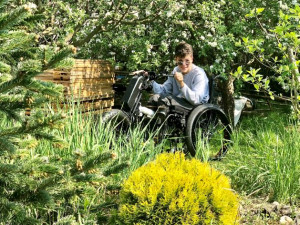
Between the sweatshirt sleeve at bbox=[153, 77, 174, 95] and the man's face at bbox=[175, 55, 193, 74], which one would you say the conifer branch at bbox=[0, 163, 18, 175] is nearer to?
the sweatshirt sleeve at bbox=[153, 77, 174, 95]

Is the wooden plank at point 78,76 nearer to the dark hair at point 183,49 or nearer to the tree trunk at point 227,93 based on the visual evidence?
the dark hair at point 183,49

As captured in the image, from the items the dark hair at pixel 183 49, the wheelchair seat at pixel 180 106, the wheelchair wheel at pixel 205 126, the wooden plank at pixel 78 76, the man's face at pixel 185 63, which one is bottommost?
the wheelchair wheel at pixel 205 126

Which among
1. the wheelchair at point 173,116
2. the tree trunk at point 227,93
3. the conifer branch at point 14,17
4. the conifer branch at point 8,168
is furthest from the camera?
the tree trunk at point 227,93

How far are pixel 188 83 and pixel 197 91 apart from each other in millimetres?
299

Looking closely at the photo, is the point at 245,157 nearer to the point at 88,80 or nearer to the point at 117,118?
the point at 117,118

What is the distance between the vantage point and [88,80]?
6.50 m

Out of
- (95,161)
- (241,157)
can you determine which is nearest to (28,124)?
(95,161)

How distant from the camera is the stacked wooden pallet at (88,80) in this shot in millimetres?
5918

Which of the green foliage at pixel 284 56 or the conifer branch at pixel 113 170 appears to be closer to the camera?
the conifer branch at pixel 113 170

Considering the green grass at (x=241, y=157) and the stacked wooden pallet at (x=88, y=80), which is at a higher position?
the stacked wooden pallet at (x=88, y=80)

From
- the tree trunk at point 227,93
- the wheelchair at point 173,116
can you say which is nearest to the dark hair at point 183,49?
the wheelchair at point 173,116

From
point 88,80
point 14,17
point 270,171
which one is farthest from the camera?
point 88,80

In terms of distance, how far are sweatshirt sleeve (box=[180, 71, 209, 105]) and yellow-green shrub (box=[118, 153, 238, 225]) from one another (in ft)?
7.19

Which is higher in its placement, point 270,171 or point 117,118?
point 117,118
